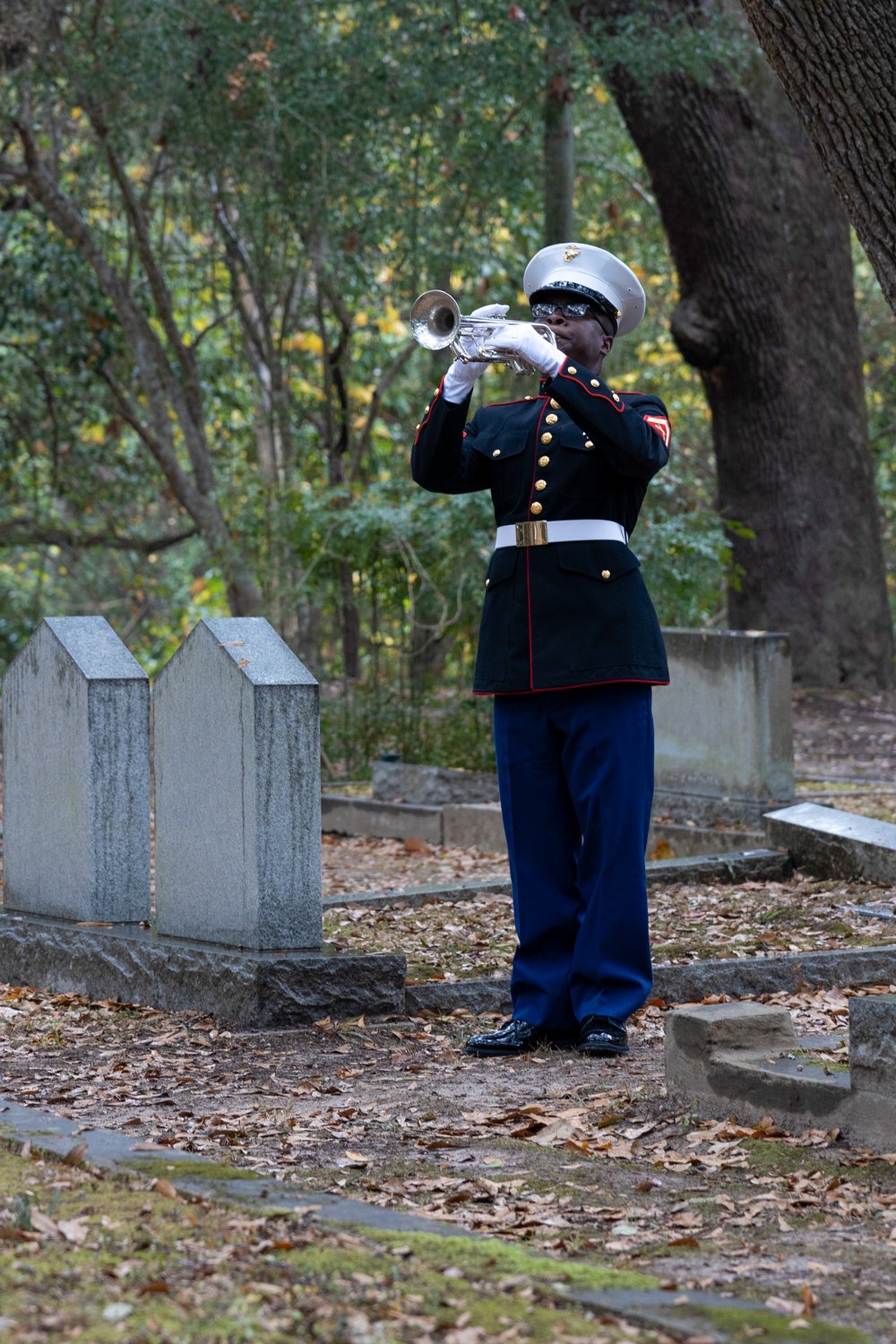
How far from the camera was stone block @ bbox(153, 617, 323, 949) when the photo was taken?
4.75m

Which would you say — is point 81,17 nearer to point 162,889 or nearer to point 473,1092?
point 162,889

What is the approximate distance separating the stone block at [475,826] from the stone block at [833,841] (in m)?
1.68

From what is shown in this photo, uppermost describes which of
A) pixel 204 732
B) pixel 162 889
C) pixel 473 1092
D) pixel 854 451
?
pixel 854 451

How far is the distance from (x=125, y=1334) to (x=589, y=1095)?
1888mm

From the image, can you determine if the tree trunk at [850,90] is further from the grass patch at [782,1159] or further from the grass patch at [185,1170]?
the grass patch at [185,1170]

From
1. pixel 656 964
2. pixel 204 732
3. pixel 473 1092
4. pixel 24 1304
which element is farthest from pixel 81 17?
pixel 24 1304

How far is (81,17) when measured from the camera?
11.5 meters

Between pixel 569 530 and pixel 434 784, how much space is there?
4.87m

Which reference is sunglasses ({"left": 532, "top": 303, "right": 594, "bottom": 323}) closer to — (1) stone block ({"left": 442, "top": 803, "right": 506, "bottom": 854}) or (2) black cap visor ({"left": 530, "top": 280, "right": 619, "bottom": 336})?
(2) black cap visor ({"left": 530, "top": 280, "right": 619, "bottom": 336})

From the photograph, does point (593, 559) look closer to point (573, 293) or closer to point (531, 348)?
point (531, 348)

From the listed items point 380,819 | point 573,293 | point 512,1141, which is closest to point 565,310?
point 573,293

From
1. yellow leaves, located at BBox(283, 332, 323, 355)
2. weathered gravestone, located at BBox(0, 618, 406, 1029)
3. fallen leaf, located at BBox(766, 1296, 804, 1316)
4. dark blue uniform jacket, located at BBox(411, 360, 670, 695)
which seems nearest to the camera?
fallen leaf, located at BBox(766, 1296, 804, 1316)

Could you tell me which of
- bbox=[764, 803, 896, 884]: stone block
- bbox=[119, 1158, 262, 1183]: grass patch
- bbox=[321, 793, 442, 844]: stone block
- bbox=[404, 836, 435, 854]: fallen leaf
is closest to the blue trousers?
bbox=[119, 1158, 262, 1183]: grass patch

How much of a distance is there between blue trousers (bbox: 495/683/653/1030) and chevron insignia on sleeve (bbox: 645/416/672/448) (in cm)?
69
